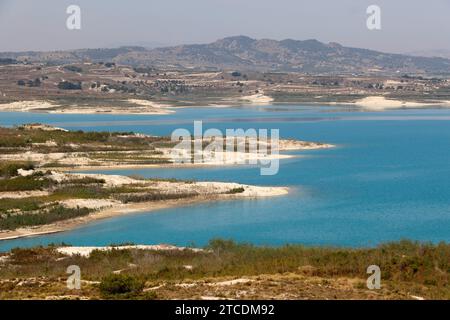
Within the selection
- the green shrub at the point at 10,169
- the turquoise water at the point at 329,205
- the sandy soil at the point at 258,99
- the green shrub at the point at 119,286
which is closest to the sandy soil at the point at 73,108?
the sandy soil at the point at 258,99

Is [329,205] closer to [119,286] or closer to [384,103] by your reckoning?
[119,286]

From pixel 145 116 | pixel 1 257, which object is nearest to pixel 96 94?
pixel 145 116

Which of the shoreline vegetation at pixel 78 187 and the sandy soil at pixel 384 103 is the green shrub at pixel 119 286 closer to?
the shoreline vegetation at pixel 78 187

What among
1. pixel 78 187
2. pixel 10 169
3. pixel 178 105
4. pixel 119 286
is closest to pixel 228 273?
pixel 119 286

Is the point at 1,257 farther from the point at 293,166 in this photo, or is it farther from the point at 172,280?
the point at 293,166

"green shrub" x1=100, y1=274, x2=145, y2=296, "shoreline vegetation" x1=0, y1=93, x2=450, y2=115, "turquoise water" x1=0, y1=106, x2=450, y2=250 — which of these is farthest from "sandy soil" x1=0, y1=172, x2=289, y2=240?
"shoreline vegetation" x1=0, y1=93, x2=450, y2=115
